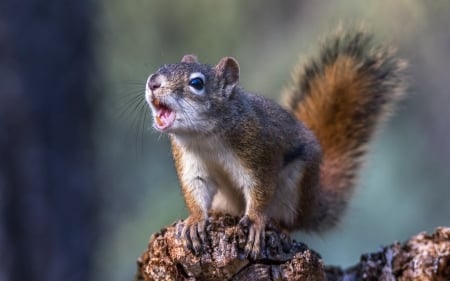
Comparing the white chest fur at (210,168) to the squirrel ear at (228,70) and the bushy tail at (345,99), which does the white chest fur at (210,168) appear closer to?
the squirrel ear at (228,70)

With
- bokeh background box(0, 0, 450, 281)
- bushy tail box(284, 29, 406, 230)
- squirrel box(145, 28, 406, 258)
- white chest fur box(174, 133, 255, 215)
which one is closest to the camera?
squirrel box(145, 28, 406, 258)

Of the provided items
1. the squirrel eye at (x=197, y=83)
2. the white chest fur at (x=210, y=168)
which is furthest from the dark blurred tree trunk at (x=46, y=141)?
the squirrel eye at (x=197, y=83)

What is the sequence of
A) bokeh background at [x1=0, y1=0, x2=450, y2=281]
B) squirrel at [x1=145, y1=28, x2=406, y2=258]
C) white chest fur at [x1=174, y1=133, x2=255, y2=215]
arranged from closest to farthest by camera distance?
squirrel at [x1=145, y1=28, x2=406, y2=258], white chest fur at [x1=174, y1=133, x2=255, y2=215], bokeh background at [x1=0, y1=0, x2=450, y2=281]

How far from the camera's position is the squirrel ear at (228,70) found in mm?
2605

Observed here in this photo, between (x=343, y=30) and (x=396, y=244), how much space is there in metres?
1.03

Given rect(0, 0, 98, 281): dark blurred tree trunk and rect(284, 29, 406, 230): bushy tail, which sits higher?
rect(0, 0, 98, 281): dark blurred tree trunk

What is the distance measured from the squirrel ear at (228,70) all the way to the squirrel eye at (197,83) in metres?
0.11

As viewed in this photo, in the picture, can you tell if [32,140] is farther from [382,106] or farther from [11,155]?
[382,106]

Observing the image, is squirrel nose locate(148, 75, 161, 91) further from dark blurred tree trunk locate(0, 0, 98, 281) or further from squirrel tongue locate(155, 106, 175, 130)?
dark blurred tree trunk locate(0, 0, 98, 281)

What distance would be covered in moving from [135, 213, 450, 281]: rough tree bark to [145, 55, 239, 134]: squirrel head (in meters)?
0.30

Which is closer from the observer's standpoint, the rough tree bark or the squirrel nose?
the rough tree bark

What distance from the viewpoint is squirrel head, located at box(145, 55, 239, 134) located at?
2.33m

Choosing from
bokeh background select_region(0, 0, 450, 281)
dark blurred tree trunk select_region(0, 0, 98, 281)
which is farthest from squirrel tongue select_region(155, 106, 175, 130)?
dark blurred tree trunk select_region(0, 0, 98, 281)

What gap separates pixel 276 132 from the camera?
2705 millimetres
